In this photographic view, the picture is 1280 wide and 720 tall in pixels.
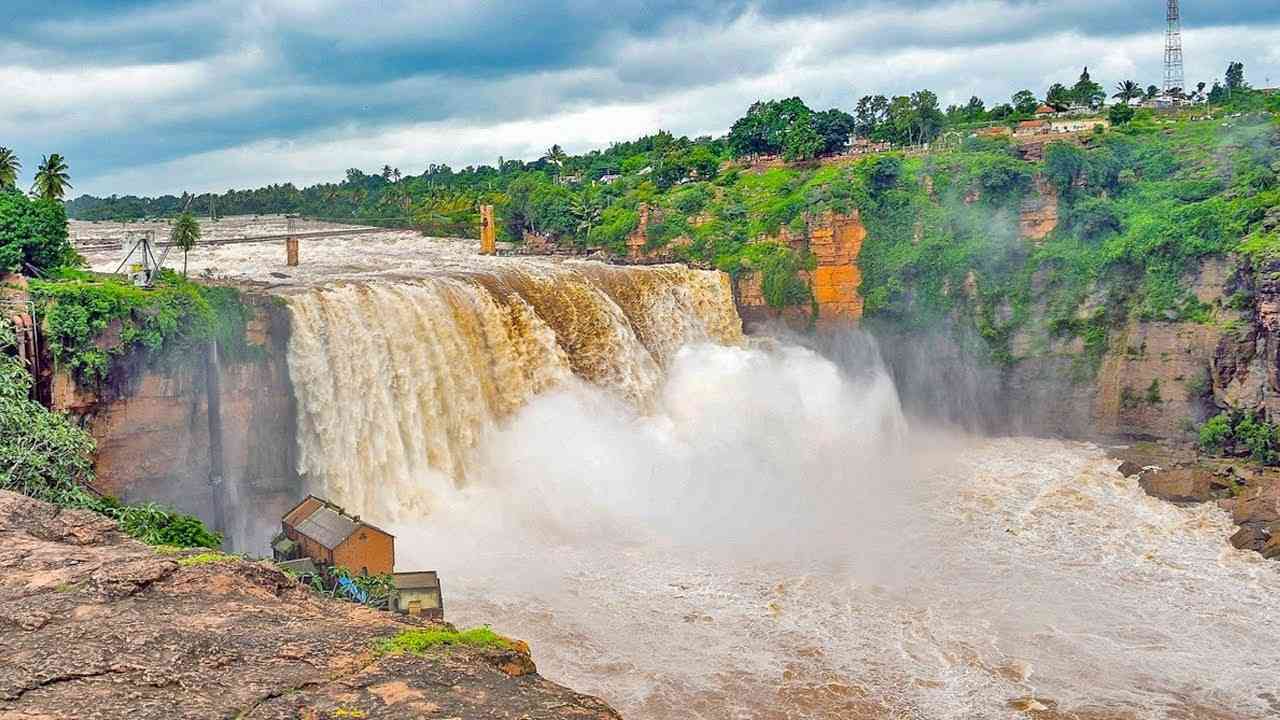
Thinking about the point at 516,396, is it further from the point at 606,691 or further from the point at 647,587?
the point at 606,691

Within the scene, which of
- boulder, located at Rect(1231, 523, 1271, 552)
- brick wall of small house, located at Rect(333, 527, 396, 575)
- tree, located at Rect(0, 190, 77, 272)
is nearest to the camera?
brick wall of small house, located at Rect(333, 527, 396, 575)

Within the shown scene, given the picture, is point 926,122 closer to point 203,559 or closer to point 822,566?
point 822,566

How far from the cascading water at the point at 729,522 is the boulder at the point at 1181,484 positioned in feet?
1.78

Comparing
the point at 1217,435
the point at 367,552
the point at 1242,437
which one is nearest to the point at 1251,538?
the point at 1242,437

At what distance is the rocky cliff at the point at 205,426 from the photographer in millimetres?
24797

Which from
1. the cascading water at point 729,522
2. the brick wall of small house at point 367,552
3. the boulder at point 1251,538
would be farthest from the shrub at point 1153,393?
the brick wall of small house at point 367,552

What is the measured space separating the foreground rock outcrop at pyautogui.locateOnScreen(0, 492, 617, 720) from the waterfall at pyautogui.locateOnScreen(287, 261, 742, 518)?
1200 centimetres

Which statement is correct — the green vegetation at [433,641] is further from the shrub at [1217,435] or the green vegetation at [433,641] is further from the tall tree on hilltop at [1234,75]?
the tall tree on hilltop at [1234,75]

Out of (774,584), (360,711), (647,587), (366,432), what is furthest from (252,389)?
(360,711)

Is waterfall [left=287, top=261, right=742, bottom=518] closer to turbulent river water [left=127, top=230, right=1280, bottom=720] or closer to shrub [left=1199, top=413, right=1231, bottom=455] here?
turbulent river water [left=127, top=230, right=1280, bottom=720]

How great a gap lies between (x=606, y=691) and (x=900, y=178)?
98.3 feet

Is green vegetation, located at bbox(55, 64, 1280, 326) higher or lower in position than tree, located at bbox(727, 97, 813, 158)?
lower

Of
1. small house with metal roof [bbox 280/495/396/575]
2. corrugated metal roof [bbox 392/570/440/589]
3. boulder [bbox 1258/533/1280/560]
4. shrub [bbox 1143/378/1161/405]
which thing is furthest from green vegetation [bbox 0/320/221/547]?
shrub [bbox 1143/378/1161/405]

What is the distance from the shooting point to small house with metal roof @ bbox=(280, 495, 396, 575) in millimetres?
22797
